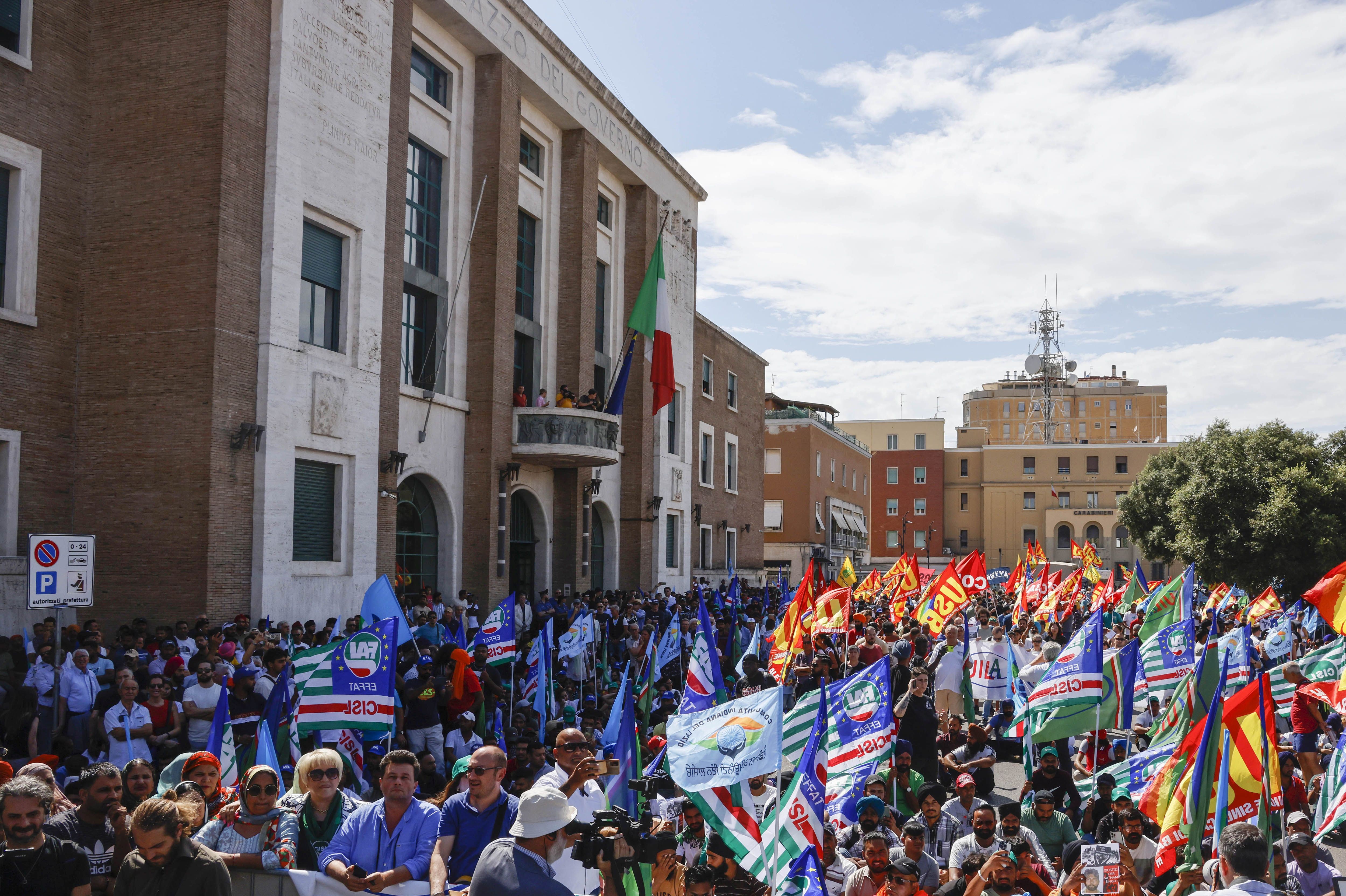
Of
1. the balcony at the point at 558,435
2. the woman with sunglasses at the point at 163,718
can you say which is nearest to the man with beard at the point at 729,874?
the woman with sunglasses at the point at 163,718

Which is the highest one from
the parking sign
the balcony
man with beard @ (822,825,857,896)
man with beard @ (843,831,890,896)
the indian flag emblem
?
the balcony

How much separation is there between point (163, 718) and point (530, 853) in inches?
280

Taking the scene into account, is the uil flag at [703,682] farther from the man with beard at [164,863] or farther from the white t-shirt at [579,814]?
the man with beard at [164,863]

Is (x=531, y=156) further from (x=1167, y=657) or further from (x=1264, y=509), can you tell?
(x=1264, y=509)

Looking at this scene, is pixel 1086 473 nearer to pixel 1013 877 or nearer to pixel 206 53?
pixel 206 53

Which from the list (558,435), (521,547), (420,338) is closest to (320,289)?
(420,338)

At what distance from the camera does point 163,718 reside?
33.8 feet

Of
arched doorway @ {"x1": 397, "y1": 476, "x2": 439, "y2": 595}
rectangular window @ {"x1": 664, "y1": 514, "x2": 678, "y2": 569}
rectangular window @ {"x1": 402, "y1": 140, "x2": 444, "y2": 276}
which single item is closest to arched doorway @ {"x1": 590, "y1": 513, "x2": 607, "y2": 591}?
rectangular window @ {"x1": 664, "y1": 514, "x2": 678, "y2": 569}

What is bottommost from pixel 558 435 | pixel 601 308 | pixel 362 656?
pixel 362 656

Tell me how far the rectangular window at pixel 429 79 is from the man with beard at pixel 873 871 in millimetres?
19826

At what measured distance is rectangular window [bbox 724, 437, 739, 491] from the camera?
41.9 metres

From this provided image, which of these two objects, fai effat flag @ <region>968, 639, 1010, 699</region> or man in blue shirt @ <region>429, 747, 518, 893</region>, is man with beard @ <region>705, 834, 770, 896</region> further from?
fai effat flag @ <region>968, 639, 1010, 699</region>

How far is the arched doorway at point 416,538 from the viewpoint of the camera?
73.3ft

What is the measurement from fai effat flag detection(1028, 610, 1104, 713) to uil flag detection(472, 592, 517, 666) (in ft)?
21.4
